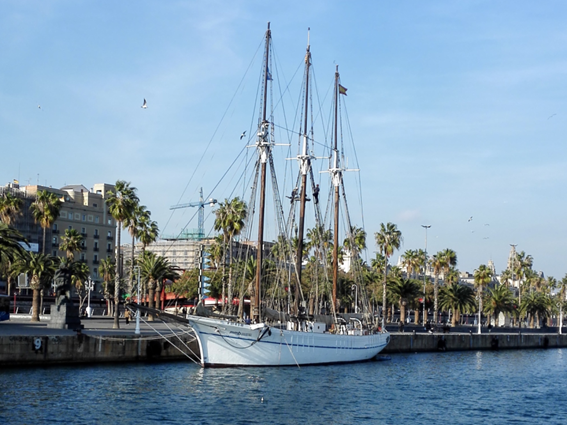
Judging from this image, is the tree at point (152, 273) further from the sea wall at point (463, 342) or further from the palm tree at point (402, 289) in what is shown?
the palm tree at point (402, 289)

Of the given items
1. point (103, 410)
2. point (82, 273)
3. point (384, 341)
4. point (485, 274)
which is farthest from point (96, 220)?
point (103, 410)

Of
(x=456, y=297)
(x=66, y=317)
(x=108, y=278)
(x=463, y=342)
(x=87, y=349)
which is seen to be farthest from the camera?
(x=108, y=278)

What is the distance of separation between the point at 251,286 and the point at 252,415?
4500cm

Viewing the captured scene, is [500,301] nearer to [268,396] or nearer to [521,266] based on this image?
[521,266]

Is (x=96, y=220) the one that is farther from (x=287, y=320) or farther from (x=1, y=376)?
(x=1, y=376)

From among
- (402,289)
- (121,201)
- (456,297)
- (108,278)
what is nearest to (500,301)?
(456,297)

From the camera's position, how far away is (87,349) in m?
51.5

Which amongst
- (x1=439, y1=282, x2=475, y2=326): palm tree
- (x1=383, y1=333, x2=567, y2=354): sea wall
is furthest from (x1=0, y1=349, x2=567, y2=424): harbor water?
(x1=439, y1=282, x2=475, y2=326): palm tree

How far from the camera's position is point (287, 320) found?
6009 centimetres

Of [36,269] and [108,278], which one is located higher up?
[36,269]

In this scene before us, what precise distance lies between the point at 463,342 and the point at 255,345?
50.5 meters

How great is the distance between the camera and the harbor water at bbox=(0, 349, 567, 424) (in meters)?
35.9

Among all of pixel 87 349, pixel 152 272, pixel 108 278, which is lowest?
pixel 87 349

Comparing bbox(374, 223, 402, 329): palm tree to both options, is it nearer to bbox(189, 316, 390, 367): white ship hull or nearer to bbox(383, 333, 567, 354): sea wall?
bbox(383, 333, 567, 354): sea wall
